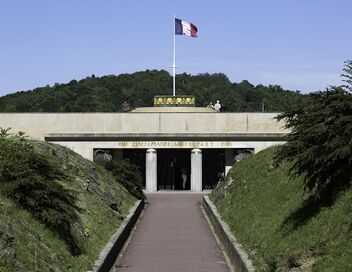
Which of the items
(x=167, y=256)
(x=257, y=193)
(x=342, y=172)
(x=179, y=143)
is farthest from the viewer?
(x=179, y=143)

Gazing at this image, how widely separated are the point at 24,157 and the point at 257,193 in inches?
373

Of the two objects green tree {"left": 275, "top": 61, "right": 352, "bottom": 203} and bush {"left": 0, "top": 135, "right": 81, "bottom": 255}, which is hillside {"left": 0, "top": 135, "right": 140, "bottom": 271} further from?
green tree {"left": 275, "top": 61, "right": 352, "bottom": 203}

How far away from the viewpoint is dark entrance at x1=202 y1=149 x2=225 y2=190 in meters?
51.4

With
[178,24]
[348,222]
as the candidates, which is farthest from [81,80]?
[348,222]

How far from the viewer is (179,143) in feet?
161

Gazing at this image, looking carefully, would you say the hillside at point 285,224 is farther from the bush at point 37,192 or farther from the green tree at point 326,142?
the bush at point 37,192

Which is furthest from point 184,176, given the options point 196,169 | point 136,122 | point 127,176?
point 127,176

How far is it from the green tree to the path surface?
12.0ft

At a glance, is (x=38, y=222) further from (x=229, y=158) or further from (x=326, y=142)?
(x=229, y=158)

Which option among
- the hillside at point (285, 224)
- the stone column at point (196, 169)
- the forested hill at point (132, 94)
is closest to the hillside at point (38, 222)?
the hillside at point (285, 224)

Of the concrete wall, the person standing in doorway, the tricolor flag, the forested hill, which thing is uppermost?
the tricolor flag

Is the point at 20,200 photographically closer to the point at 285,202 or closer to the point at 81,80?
the point at 285,202

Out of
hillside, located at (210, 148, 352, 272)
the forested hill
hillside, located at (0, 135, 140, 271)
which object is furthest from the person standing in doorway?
the forested hill

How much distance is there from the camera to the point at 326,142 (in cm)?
1377
